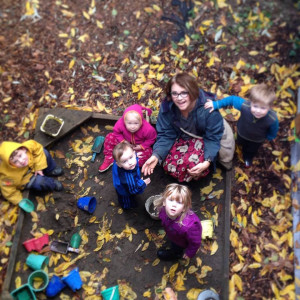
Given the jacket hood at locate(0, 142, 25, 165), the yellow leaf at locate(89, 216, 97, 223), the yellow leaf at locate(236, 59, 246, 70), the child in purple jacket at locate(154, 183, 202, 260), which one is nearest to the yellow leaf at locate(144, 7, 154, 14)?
the yellow leaf at locate(236, 59, 246, 70)

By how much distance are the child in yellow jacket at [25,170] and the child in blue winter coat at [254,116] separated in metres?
2.35

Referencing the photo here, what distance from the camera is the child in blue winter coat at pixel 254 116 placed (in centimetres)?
414

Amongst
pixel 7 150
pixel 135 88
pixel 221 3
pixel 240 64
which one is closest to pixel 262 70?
pixel 240 64

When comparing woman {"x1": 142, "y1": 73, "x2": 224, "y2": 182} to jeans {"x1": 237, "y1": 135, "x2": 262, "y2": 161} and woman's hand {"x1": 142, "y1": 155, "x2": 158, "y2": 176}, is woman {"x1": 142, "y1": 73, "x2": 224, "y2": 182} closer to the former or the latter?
woman's hand {"x1": 142, "y1": 155, "x2": 158, "y2": 176}

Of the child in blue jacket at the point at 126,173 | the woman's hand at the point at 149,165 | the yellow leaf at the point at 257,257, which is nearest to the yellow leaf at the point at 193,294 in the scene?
the yellow leaf at the point at 257,257

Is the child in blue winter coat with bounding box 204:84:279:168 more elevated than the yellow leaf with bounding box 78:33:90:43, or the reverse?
the child in blue winter coat with bounding box 204:84:279:168

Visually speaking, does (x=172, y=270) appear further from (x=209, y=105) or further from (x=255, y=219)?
(x=209, y=105)

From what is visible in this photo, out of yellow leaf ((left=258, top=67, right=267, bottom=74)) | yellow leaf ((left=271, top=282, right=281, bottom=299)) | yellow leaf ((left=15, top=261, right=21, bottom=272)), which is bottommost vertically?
yellow leaf ((left=15, top=261, right=21, bottom=272))

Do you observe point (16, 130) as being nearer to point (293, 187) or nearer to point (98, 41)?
point (98, 41)

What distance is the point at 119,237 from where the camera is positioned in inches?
186

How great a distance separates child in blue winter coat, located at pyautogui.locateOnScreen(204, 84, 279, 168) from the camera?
4.14 m

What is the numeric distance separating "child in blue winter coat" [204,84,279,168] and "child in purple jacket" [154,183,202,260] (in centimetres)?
136

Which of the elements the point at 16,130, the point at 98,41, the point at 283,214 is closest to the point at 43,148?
the point at 16,130

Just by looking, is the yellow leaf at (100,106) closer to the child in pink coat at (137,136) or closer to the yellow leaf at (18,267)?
the child in pink coat at (137,136)
